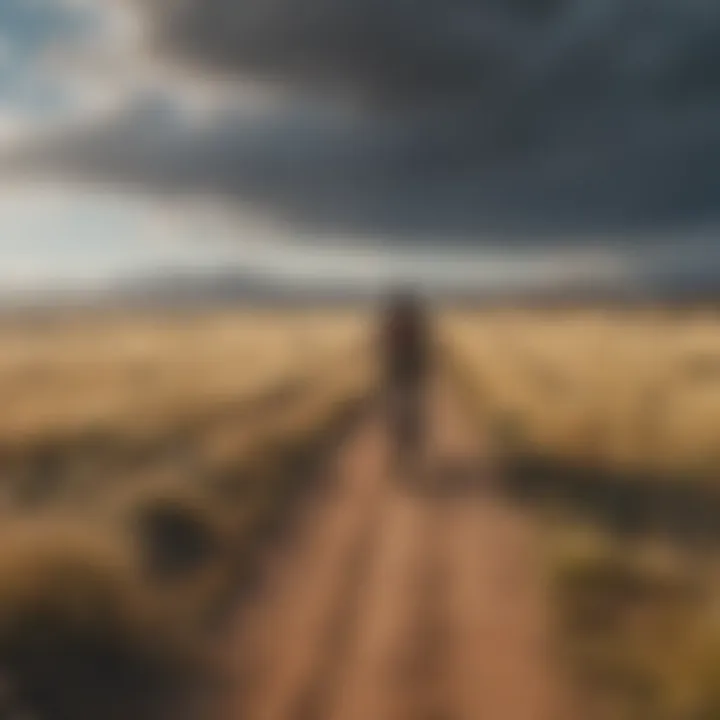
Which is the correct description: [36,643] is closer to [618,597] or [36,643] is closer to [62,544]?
[62,544]

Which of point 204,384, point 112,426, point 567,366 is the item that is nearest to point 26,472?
point 112,426

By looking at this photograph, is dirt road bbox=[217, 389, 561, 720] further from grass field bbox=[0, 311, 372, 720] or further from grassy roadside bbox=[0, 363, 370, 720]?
grass field bbox=[0, 311, 372, 720]

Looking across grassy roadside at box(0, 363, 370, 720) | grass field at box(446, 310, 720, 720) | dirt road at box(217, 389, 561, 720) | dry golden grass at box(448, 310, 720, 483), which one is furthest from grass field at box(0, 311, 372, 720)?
dry golden grass at box(448, 310, 720, 483)

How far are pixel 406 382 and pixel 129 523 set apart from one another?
8.48 meters

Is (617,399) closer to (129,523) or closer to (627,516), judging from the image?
(627,516)

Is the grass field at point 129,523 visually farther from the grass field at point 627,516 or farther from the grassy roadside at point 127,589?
the grass field at point 627,516

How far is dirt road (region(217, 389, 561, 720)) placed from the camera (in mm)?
9602

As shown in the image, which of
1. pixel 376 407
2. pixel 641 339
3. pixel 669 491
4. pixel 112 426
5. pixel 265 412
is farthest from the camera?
pixel 641 339

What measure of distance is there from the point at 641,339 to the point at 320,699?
47.5 meters

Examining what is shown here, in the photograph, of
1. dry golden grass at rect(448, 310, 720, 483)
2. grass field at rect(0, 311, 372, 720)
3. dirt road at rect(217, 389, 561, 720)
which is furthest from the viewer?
dry golden grass at rect(448, 310, 720, 483)

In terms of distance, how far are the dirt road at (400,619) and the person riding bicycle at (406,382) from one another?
327 centimetres

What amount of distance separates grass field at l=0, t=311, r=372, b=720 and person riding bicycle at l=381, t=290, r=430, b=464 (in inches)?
69.4

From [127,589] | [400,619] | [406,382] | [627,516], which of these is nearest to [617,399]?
[406,382]

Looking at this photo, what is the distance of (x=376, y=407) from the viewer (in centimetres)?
3375
